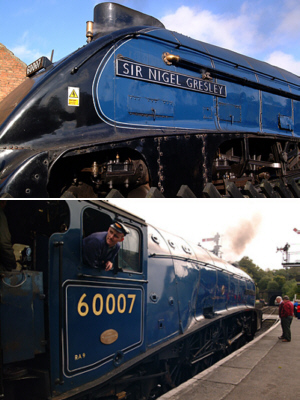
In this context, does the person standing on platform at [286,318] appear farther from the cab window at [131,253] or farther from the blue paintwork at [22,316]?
the blue paintwork at [22,316]

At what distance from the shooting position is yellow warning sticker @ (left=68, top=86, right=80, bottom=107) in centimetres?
Answer: 478

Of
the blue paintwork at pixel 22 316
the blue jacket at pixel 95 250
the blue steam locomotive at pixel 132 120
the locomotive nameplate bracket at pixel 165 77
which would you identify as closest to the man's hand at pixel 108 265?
the blue jacket at pixel 95 250

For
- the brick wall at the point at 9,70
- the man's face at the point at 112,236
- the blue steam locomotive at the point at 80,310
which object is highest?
the brick wall at the point at 9,70

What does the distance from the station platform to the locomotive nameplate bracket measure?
4340 millimetres

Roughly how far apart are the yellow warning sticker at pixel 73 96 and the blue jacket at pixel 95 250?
2.15m

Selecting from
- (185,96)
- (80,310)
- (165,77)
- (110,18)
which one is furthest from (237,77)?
(80,310)

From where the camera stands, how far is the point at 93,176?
5035 mm

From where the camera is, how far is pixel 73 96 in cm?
481

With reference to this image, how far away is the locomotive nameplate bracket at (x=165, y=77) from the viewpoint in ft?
17.8

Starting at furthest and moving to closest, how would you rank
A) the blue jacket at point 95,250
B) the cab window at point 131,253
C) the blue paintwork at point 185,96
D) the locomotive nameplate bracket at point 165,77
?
the locomotive nameplate bracket at point 165,77, the blue paintwork at point 185,96, the cab window at point 131,253, the blue jacket at point 95,250

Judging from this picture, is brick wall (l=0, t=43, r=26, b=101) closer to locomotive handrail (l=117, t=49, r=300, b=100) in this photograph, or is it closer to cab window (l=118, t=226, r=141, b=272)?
locomotive handrail (l=117, t=49, r=300, b=100)

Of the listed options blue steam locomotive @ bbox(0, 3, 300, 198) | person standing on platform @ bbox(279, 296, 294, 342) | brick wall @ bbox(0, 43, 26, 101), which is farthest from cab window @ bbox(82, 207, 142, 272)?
brick wall @ bbox(0, 43, 26, 101)

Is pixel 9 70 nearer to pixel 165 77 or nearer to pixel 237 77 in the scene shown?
pixel 237 77

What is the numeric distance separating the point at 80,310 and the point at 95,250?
53cm
